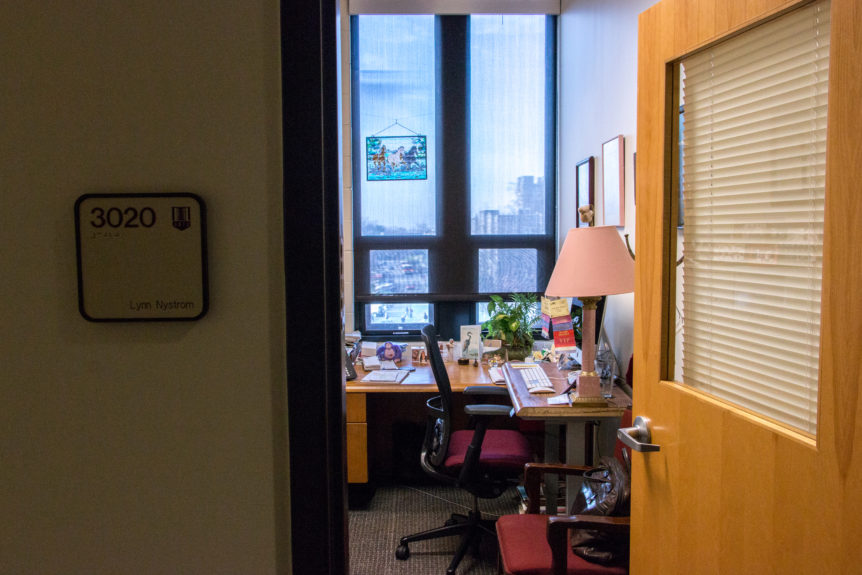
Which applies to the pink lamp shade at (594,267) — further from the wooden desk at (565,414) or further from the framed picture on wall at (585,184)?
the framed picture on wall at (585,184)

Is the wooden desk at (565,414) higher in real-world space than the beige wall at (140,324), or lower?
lower

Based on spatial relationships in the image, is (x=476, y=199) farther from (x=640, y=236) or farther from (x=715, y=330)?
(x=715, y=330)

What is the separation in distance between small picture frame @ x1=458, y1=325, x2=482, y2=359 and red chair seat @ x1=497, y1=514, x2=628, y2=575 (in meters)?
1.57

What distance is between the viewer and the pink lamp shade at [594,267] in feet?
7.22

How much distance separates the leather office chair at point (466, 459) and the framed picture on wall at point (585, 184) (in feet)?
3.65

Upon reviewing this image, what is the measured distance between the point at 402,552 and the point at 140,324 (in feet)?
7.85

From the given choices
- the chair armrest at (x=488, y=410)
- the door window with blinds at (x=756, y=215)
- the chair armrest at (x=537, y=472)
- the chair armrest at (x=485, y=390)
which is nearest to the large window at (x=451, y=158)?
the chair armrest at (x=485, y=390)

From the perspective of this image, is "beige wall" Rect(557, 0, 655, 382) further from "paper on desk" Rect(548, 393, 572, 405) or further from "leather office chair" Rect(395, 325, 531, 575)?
"leather office chair" Rect(395, 325, 531, 575)

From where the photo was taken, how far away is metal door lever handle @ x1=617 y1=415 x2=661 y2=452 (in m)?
1.37

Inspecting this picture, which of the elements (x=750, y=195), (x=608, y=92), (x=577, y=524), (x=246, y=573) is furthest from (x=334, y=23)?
(x=608, y=92)

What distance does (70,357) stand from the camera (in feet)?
2.29

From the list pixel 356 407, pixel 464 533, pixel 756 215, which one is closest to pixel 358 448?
pixel 356 407

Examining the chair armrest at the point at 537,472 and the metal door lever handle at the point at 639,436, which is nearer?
the metal door lever handle at the point at 639,436

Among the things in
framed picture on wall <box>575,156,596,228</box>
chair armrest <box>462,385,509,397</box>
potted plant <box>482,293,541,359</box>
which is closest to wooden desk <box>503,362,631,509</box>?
chair armrest <box>462,385,509,397</box>
